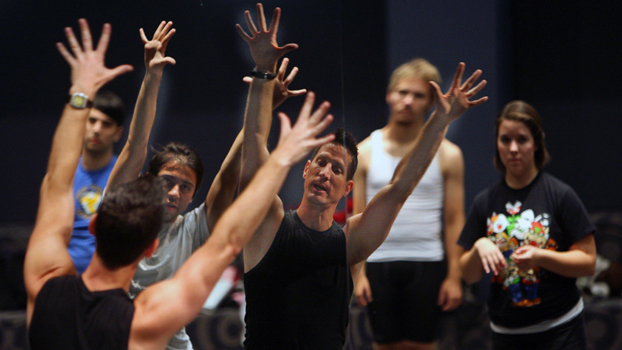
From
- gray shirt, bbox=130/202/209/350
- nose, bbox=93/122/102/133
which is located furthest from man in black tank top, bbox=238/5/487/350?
nose, bbox=93/122/102/133

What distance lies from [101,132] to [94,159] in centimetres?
8

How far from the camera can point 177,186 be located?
1242 mm

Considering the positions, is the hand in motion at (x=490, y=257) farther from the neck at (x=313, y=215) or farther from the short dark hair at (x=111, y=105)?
the short dark hair at (x=111, y=105)

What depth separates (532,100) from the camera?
388 centimetres

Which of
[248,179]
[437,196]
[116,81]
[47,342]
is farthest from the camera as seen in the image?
[437,196]

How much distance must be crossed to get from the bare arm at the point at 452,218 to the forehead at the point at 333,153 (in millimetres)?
1131

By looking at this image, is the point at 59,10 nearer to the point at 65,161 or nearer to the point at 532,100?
the point at 65,161

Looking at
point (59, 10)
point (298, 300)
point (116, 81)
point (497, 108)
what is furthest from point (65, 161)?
point (497, 108)

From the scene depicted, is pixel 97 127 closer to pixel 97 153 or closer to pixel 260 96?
pixel 97 153

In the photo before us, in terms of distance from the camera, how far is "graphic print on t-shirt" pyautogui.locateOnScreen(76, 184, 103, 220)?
1424 mm

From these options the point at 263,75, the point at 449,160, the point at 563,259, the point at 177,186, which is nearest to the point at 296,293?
the point at 177,186

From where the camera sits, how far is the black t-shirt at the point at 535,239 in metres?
1.83

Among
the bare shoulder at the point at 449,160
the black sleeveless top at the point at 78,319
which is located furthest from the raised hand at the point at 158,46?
the bare shoulder at the point at 449,160

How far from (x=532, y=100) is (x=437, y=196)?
6.14 ft
